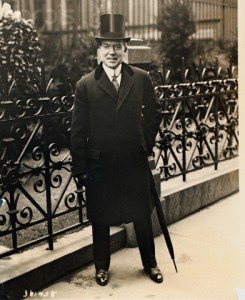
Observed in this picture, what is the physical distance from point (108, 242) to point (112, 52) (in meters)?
1.35

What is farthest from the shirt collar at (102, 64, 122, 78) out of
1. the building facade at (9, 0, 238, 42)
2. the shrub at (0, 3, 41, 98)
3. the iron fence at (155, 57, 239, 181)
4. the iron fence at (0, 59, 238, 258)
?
the building facade at (9, 0, 238, 42)

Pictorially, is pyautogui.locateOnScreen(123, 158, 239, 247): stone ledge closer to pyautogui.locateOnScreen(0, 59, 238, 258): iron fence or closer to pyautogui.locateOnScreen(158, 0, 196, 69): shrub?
pyautogui.locateOnScreen(0, 59, 238, 258): iron fence

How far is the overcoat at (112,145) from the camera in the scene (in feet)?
11.0

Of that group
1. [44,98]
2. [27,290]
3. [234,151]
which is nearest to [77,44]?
[234,151]

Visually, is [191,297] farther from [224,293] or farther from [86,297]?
[86,297]

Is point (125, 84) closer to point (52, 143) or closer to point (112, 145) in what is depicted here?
point (112, 145)

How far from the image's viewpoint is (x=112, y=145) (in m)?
3.36

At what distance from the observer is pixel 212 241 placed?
14.3 ft

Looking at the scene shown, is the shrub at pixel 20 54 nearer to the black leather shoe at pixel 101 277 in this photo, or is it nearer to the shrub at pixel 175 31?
the black leather shoe at pixel 101 277

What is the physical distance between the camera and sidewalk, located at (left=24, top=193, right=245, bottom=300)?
3424 mm

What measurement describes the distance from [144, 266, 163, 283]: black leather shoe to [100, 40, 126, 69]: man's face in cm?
148

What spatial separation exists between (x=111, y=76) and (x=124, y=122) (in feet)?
1.05

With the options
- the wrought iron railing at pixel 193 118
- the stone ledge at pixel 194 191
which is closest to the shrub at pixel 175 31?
the wrought iron railing at pixel 193 118

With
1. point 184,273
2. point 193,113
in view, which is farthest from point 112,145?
point 193,113
